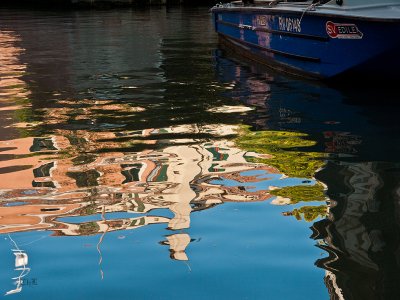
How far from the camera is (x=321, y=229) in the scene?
381cm

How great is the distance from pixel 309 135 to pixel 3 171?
2.72 metres

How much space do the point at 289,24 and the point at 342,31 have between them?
1.32 m

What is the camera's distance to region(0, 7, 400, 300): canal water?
3.20 metres

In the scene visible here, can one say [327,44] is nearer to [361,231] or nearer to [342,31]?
[342,31]

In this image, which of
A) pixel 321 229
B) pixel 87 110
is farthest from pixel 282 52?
pixel 321 229

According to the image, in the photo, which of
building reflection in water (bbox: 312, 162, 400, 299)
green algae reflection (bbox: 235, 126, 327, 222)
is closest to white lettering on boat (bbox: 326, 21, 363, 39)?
green algae reflection (bbox: 235, 126, 327, 222)

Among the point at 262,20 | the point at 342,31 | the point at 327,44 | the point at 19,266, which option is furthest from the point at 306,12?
the point at 19,266

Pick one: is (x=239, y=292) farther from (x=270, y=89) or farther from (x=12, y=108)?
(x=270, y=89)

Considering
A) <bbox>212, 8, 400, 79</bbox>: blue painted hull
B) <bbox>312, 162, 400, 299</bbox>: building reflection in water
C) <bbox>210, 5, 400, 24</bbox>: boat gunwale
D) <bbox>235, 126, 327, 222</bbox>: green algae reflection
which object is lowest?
<bbox>235, 126, 327, 222</bbox>: green algae reflection

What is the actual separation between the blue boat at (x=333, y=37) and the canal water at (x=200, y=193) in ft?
1.22

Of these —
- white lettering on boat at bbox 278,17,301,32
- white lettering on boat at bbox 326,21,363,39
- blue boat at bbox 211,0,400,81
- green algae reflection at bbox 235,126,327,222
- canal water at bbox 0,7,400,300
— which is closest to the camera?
canal water at bbox 0,7,400,300

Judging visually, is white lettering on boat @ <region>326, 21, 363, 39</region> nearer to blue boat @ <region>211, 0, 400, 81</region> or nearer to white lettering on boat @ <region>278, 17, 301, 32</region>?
blue boat @ <region>211, 0, 400, 81</region>

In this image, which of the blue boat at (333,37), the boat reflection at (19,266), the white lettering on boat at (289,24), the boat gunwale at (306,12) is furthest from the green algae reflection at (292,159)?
the white lettering on boat at (289,24)

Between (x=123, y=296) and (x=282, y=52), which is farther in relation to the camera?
(x=282, y=52)
